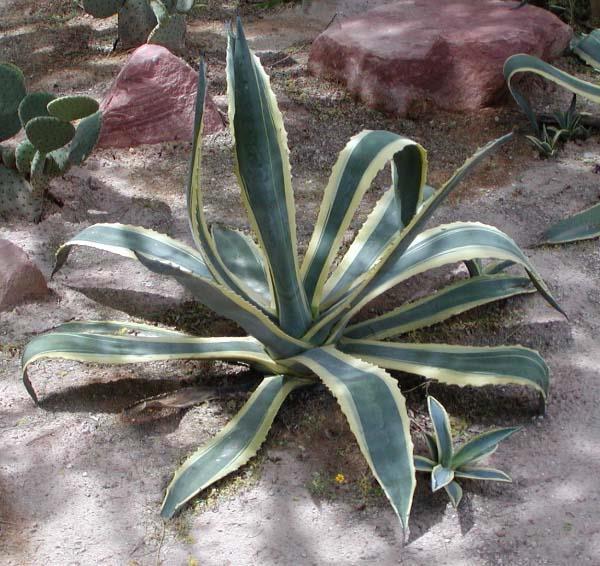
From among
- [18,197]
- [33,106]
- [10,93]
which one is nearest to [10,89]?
[10,93]

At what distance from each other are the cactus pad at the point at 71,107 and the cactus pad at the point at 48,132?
0.09ft

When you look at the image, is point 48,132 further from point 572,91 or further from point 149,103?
point 572,91

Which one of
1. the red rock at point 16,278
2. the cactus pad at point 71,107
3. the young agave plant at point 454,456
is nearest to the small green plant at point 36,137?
the cactus pad at point 71,107

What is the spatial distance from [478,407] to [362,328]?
14.3 inches

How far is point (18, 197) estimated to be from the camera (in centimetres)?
308

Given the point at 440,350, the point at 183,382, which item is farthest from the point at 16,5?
the point at 440,350

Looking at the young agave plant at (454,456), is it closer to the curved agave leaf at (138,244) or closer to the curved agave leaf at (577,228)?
the curved agave leaf at (138,244)

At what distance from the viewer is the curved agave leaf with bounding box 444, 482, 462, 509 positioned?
6.16ft

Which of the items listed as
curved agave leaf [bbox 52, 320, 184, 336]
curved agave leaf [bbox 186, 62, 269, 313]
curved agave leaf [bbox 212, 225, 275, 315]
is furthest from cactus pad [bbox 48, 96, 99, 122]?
curved agave leaf [bbox 186, 62, 269, 313]

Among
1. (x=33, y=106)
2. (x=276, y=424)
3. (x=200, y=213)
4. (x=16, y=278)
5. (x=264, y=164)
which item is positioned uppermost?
(x=264, y=164)

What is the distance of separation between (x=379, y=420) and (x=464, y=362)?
383mm

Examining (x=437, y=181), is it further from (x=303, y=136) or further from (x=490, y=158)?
(x=303, y=136)

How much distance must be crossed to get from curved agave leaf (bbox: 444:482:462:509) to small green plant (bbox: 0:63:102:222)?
5.60ft

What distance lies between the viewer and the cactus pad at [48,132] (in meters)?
2.79
